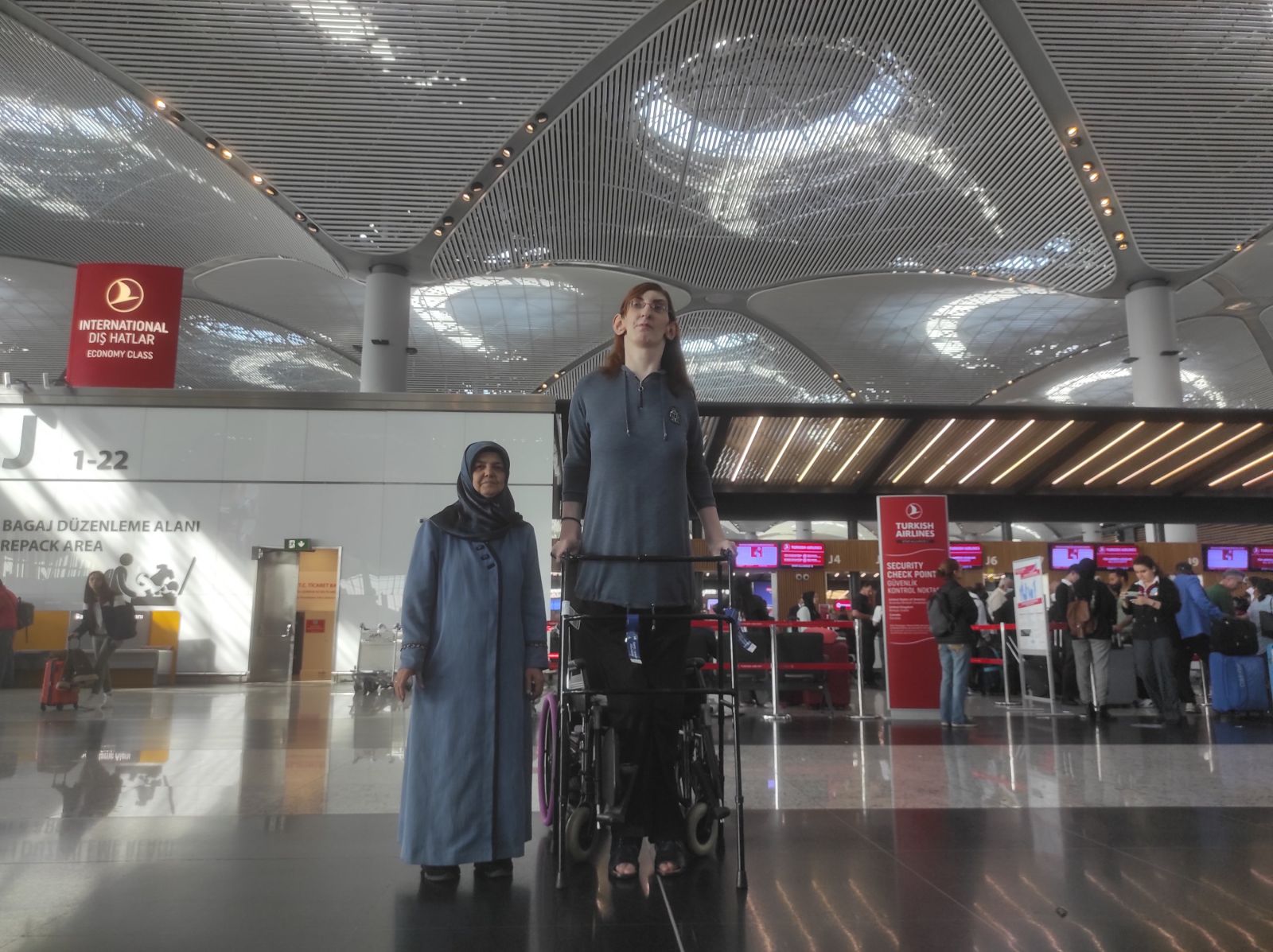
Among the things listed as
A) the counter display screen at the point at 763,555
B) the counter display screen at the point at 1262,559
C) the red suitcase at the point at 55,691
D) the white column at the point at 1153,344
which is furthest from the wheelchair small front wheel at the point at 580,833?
the counter display screen at the point at 1262,559

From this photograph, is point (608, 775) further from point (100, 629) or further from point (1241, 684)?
point (100, 629)

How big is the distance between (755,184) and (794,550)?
39.7 ft

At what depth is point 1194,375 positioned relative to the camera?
3133 cm

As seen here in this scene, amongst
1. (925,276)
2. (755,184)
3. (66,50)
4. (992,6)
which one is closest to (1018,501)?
(925,276)

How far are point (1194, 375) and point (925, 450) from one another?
62.1 feet

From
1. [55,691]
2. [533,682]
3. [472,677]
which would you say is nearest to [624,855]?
[533,682]

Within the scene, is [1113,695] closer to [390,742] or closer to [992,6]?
[390,742]

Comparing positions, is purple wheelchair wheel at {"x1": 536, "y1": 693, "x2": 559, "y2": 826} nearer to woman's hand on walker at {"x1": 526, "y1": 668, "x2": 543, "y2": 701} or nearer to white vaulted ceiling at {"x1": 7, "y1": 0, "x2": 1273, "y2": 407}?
woman's hand on walker at {"x1": 526, "y1": 668, "x2": 543, "y2": 701}

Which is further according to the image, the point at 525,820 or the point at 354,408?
the point at 354,408

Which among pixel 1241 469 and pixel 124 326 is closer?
pixel 124 326

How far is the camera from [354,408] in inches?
537

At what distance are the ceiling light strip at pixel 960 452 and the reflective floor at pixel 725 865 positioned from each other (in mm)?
10728

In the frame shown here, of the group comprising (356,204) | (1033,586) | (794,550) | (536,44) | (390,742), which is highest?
Result: (536,44)

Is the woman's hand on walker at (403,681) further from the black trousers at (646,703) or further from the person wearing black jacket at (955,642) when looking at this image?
the person wearing black jacket at (955,642)
